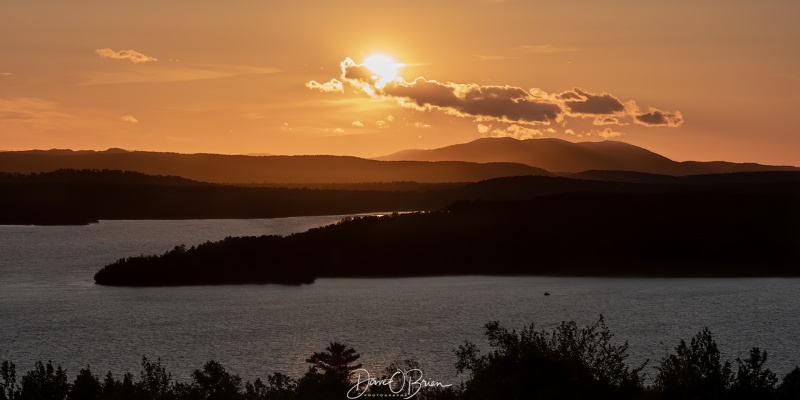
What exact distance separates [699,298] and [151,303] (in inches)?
1914

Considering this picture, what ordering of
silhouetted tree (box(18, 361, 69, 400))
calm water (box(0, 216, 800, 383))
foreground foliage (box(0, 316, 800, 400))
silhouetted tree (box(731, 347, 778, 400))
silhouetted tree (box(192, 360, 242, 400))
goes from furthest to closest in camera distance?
calm water (box(0, 216, 800, 383)), silhouetted tree (box(18, 361, 69, 400)), silhouetted tree (box(192, 360, 242, 400)), silhouetted tree (box(731, 347, 778, 400)), foreground foliage (box(0, 316, 800, 400))

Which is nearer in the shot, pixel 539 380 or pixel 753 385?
pixel 539 380

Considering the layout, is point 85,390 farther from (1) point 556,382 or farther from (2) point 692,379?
(2) point 692,379

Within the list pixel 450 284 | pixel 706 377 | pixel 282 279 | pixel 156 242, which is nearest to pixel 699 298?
pixel 450 284

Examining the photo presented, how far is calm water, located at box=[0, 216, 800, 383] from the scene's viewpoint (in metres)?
62.1

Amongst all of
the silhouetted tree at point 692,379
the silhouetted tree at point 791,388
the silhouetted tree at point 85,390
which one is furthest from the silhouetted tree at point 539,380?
the silhouetted tree at point 85,390

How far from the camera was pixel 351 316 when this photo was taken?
81062 mm

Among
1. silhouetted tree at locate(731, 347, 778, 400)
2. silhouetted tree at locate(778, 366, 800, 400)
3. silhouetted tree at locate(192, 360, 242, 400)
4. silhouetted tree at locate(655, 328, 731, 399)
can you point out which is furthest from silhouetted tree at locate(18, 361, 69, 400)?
silhouetted tree at locate(778, 366, 800, 400)

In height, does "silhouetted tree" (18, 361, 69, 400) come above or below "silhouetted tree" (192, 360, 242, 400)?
below

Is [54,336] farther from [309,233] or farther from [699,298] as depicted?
Answer: [309,233]

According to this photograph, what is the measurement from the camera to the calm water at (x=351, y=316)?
204ft

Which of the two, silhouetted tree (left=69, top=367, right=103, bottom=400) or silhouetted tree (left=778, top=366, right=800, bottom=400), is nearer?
silhouetted tree (left=778, top=366, right=800, bottom=400)

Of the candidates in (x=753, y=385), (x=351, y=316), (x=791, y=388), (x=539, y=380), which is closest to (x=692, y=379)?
(x=753, y=385)

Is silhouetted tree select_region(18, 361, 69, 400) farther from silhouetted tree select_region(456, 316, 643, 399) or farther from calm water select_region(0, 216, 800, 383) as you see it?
silhouetted tree select_region(456, 316, 643, 399)
